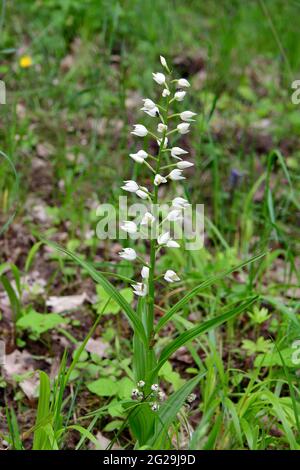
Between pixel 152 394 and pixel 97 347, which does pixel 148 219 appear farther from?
pixel 97 347

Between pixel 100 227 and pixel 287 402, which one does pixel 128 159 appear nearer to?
pixel 100 227

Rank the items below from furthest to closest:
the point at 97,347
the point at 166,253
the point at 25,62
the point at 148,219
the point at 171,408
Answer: the point at 25,62
the point at 166,253
the point at 97,347
the point at 171,408
the point at 148,219

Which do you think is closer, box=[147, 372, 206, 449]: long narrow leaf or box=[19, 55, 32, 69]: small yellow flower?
box=[147, 372, 206, 449]: long narrow leaf

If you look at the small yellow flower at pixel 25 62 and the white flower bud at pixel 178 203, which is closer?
the white flower bud at pixel 178 203

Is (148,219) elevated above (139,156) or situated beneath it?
situated beneath

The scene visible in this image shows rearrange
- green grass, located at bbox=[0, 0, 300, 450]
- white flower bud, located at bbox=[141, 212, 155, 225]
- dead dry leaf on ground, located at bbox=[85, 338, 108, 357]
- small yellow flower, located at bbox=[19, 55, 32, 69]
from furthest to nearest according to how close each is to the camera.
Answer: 1. small yellow flower, located at bbox=[19, 55, 32, 69]
2. dead dry leaf on ground, located at bbox=[85, 338, 108, 357]
3. green grass, located at bbox=[0, 0, 300, 450]
4. white flower bud, located at bbox=[141, 212, 155, 225]

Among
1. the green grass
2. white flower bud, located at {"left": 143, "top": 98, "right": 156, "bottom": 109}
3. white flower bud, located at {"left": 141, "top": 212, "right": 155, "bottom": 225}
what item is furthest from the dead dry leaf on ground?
white flower bud, located at {"left": 143, "top": 98, "right": 156, "bottom": 109}

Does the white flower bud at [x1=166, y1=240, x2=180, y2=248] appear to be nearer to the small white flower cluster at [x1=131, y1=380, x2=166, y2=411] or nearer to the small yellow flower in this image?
the small white flower cluster at [x1=131, y1=380, x2=166, y2=411]

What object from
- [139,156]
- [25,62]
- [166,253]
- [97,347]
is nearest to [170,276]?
[139,156]

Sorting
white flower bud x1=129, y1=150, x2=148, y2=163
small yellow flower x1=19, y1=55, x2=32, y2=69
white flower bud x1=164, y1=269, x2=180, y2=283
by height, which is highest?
small yellow flower x1=19, y1=55, x2=32, y2=69

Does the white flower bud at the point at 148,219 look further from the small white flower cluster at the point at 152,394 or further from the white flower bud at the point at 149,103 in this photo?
the small white flower cluster at the point at 152,394

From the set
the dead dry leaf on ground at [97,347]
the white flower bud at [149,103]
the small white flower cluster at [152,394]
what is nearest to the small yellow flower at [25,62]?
the dead dry leaf on ground at [97,347]

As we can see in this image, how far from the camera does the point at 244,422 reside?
214 cm

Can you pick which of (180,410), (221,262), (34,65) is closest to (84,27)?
(34,65)
